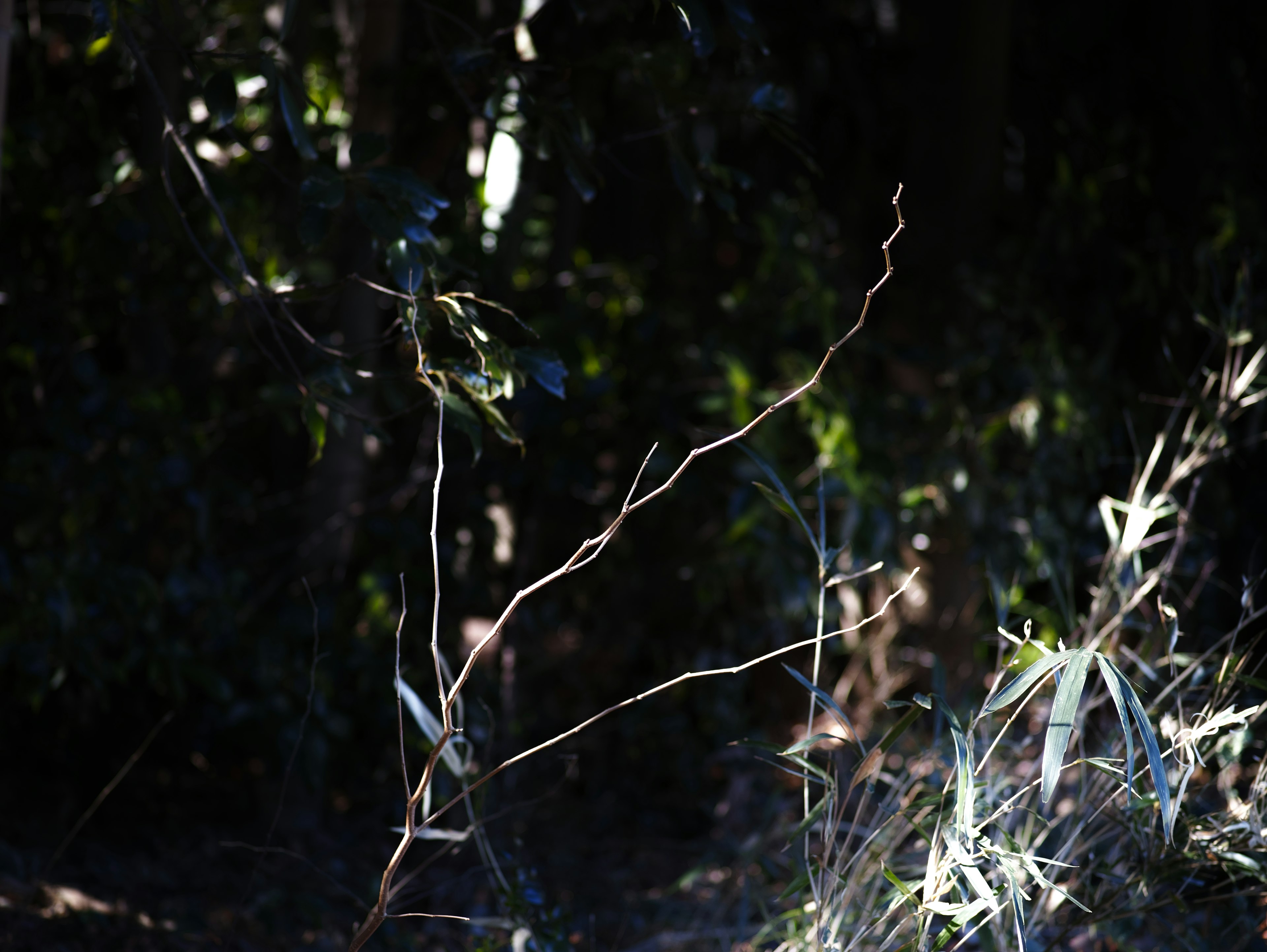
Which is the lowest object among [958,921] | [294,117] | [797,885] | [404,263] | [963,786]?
[797,885]

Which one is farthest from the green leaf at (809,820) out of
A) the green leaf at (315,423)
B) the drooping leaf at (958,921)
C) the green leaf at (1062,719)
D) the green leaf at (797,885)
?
the green leaf at (315,423)

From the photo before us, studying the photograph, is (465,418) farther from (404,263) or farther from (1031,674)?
(1031,674)

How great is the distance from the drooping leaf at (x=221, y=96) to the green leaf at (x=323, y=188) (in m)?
0.10

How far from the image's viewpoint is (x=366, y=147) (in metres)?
1.08

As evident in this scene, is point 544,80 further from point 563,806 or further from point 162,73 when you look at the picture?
point 563,806

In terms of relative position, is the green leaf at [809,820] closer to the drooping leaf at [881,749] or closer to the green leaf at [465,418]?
the drooping leaf at [881,749]

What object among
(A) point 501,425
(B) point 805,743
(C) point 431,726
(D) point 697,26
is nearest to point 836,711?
(B) point 805,743

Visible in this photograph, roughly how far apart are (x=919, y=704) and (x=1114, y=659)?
0.62 meters

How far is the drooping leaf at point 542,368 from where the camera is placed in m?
1.05

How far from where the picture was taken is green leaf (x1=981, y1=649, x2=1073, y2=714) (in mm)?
744

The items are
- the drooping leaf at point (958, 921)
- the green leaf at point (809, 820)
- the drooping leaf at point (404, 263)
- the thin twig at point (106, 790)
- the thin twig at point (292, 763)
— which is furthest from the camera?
the thin twig at point (106, 790)

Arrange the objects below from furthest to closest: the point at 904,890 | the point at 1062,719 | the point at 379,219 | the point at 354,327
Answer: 1. the point at 354,327
2. the point at 379,219
3. the point at 904,890
4. the point at 1062,719

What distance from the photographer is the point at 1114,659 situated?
1287 mm

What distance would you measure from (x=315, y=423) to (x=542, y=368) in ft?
0.75
